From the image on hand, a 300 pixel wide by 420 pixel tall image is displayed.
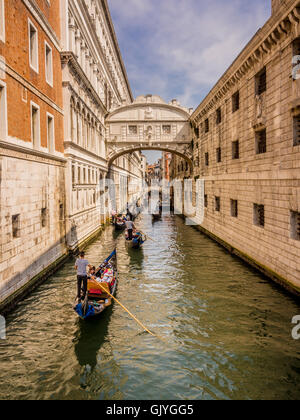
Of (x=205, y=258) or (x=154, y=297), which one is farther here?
(x=205, y=258)

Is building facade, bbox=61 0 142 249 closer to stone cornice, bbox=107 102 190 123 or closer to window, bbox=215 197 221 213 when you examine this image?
stone cornice, bbox=107 102 190 123

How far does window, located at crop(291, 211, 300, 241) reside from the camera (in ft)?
33.4

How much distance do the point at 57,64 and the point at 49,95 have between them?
91.1 inches

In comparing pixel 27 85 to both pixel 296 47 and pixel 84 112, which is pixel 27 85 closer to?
pixel 296 47

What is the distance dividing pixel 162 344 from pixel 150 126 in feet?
78.7

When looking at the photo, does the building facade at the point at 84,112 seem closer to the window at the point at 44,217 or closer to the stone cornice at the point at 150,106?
the stone cornice at the point at 150,106

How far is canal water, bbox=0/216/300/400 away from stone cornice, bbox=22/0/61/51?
9685mm

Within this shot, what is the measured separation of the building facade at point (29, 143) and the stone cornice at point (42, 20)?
3cm

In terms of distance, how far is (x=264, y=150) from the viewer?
42.8ft

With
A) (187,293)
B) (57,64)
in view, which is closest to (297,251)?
(187,293)

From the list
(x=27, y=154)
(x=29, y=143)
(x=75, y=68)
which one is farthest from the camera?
(x=75, y=68)

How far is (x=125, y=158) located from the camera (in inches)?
1887

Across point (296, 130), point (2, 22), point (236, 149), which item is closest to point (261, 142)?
point (296, 130)

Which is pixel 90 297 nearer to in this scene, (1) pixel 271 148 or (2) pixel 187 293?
(2) pixel 187 293
